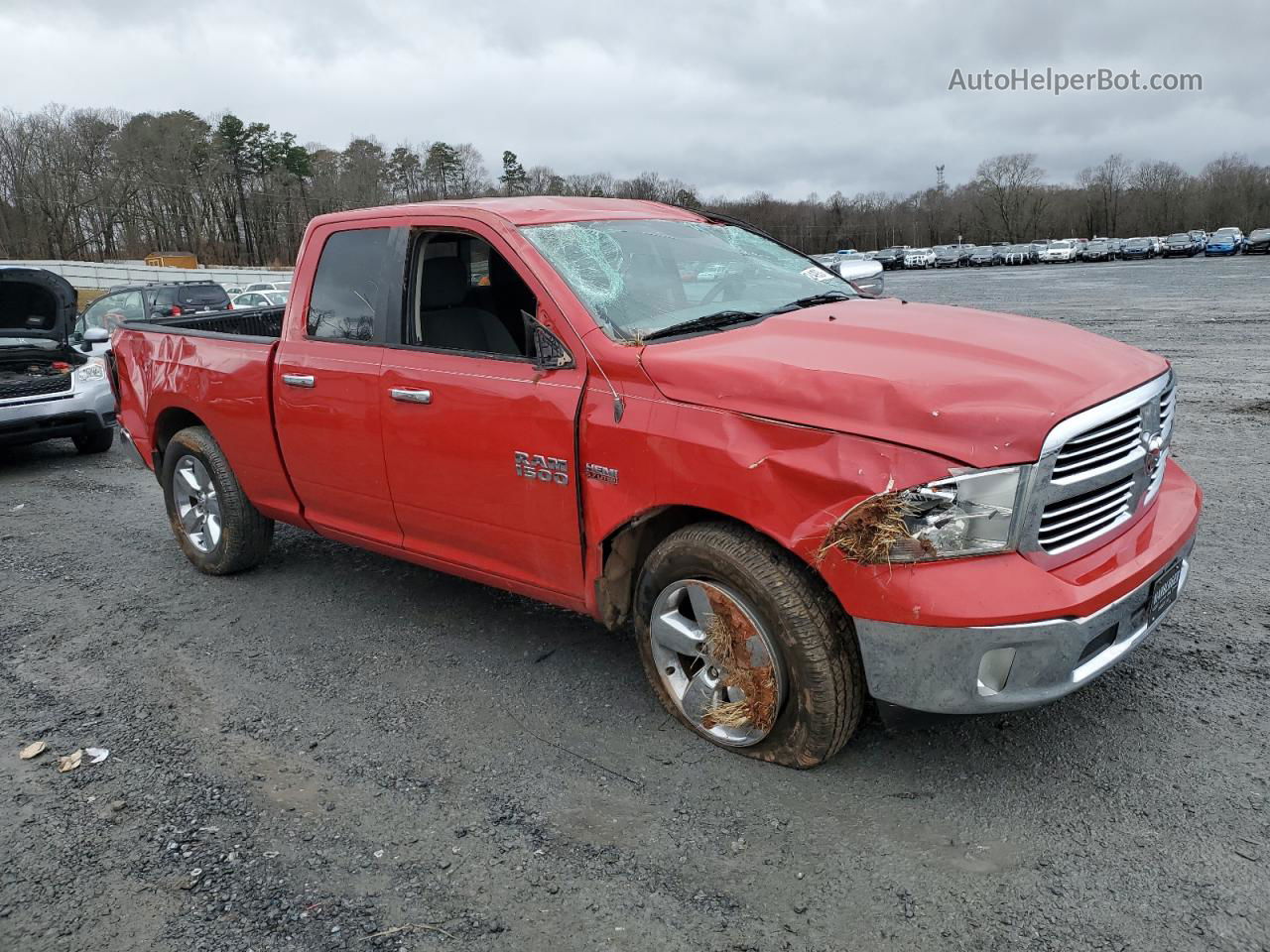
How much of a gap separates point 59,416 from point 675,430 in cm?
803

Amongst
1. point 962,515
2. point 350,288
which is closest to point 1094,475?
point 962,515

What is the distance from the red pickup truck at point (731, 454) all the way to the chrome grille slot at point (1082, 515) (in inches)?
0.4

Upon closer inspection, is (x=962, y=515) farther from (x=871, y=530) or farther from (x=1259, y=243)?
(x=1259, y=243)

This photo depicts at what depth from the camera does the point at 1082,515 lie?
9.58ft

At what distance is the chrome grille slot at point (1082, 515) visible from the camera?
2820 mm

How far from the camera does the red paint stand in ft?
9.04

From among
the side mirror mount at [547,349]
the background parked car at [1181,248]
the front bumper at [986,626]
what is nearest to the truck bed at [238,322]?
the side mirror mount at [547,349]

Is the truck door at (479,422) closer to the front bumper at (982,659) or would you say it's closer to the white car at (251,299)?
the front bumper at (982,659)

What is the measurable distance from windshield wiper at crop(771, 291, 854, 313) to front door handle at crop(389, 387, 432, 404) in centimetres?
149

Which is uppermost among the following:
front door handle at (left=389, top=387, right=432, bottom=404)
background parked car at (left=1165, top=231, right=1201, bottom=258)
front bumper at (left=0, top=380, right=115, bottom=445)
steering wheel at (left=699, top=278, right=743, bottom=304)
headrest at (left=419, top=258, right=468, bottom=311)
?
background parked car at (left=1165, top=231, right=1201, bottom=258)

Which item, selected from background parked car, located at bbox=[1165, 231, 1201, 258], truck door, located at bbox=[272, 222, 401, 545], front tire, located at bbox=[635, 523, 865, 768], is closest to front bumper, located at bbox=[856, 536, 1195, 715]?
front tire, located at bbox=[635, 523, 865, 768]

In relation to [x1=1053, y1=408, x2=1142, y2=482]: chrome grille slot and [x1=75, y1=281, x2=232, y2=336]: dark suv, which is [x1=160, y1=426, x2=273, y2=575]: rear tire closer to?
[x1=1053, y1=408, x2=1142, y2=482]: chrome grille slot

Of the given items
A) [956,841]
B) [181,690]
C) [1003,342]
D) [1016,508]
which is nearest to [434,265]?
[181,690]

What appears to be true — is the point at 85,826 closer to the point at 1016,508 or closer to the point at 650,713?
the point at 650,713
